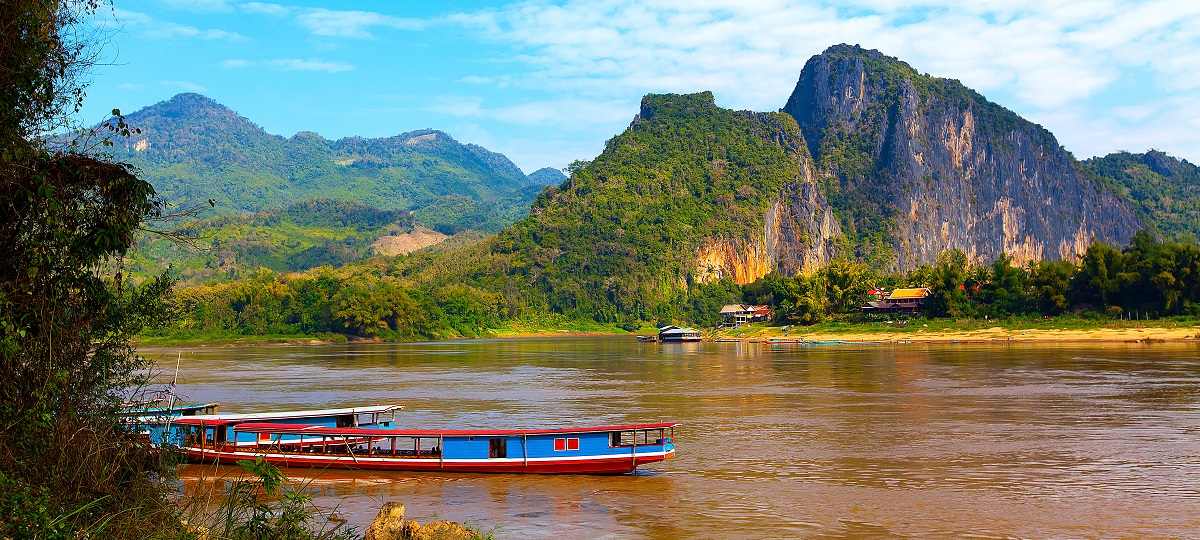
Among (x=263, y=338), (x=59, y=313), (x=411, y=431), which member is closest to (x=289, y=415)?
(x=411, y=431)

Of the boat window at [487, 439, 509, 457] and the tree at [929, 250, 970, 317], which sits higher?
the tree at [929, 250, 970, 317]

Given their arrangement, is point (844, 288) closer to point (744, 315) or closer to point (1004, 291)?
point (1004, 291)

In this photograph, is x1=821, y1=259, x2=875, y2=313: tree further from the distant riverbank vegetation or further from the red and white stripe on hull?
the red and white stripe on hull

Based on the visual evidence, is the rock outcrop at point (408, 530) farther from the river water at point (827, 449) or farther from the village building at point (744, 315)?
the village building at point (744, 315)

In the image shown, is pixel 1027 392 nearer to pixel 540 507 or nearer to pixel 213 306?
pixel 540 507

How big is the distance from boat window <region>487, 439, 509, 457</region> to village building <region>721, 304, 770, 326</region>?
104m

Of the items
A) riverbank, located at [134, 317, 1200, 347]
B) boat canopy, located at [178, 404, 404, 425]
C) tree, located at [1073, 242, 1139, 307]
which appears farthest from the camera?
tree, located at [1073, 242, 1139, 307]

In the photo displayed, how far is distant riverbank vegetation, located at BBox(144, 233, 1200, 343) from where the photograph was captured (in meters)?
78.9

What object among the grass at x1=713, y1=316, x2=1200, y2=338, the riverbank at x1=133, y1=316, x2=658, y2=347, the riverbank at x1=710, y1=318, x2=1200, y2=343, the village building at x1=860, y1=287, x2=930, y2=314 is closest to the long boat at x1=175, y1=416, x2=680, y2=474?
the riverbank at x1=710, y1=318, x2=1200, y2=343

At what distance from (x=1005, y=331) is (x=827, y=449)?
205ft

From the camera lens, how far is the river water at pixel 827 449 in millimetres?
17016

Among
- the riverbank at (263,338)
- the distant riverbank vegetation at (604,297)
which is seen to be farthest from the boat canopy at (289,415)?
the riverbank at (263,338)

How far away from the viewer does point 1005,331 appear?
7962 cm

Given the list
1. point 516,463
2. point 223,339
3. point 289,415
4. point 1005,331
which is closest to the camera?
point 516,463
